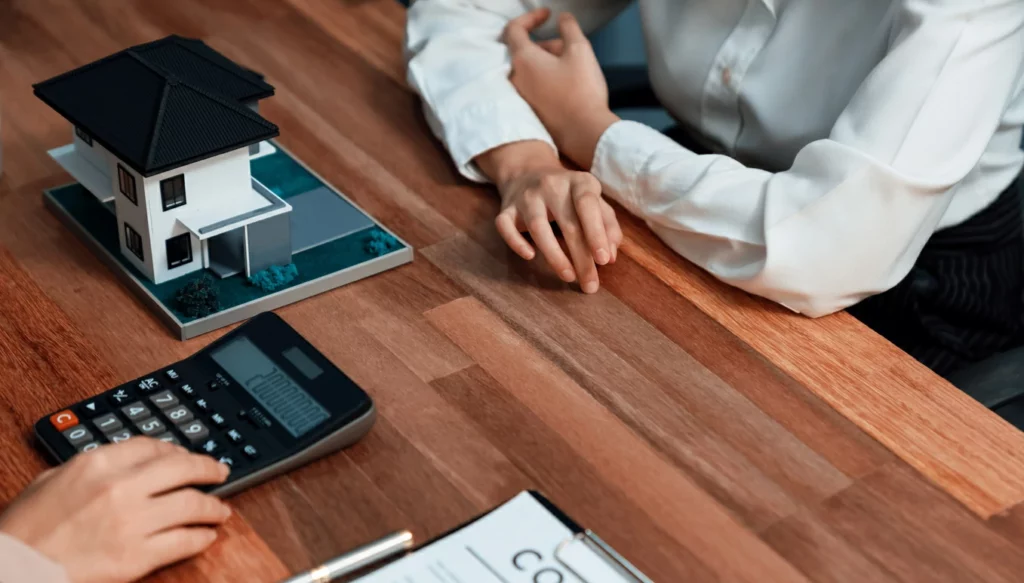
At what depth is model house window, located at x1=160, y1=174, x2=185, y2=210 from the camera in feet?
2.89

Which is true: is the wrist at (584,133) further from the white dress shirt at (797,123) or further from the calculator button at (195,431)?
the calculator button at (195,431)

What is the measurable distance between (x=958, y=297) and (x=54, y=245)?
2.92 feet

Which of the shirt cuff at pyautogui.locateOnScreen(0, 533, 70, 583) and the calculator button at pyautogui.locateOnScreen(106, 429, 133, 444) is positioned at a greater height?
the shirt cuff at pyautogui.locateOnScreen(0, 533, 70, 583)

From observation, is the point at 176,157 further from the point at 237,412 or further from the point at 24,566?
the point at 24,566

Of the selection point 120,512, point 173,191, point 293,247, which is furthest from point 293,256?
point 120,512

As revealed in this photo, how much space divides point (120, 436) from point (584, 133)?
22.7 inches

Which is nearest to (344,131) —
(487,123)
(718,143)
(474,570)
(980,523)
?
(487,123)

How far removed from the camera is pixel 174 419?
78 centimetres

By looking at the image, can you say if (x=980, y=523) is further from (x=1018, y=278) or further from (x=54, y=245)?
(x=54, y=245)

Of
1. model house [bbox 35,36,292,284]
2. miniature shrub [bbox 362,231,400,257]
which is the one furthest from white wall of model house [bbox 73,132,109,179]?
miniature shrub [bbox 362,231,400,257]

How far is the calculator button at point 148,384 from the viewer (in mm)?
802

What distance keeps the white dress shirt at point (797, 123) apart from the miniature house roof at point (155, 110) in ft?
0.94

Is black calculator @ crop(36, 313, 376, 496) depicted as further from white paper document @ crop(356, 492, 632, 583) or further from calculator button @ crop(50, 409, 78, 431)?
white paper document @ crop(356, 492, 632, 583)

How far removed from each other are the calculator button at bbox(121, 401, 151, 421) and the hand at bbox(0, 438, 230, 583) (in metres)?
0.05
